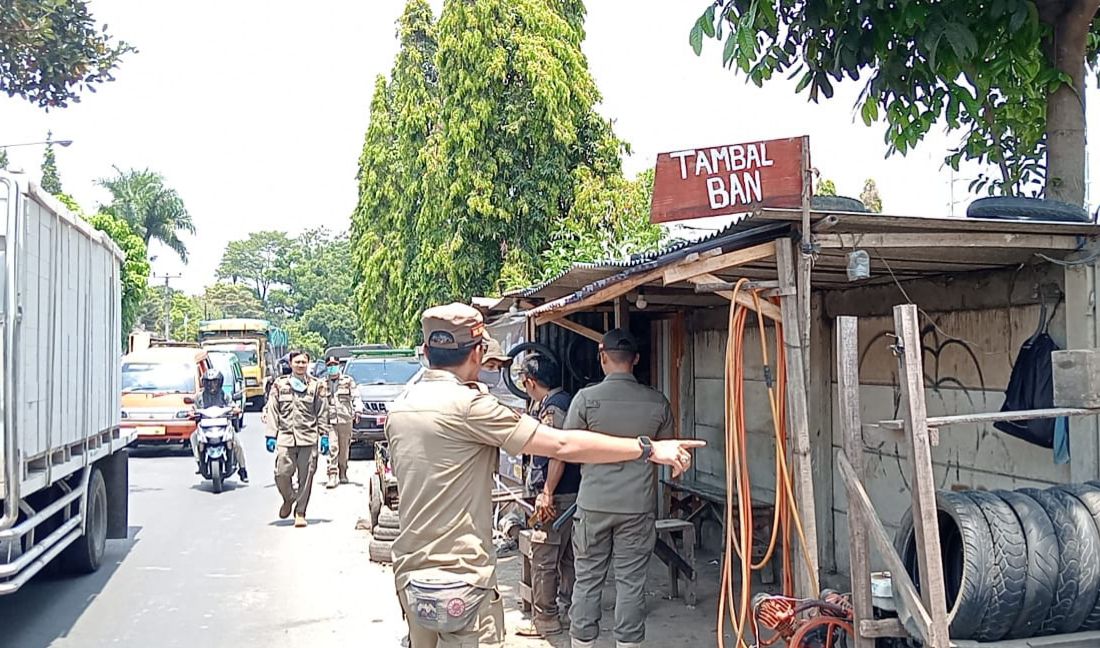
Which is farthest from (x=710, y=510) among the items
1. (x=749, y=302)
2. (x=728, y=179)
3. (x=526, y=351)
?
(x=728, y=179)

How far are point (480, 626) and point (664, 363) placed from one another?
6.52 meters

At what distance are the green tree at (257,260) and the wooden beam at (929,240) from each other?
287ft

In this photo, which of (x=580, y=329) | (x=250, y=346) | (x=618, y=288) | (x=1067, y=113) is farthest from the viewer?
(x=250, y=346)

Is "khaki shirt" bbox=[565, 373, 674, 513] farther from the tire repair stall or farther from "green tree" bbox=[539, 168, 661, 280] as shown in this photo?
"green tree" bbox=[539, 168, 661, 280]

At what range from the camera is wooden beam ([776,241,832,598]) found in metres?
4.67

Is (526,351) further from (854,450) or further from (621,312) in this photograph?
(854,450)

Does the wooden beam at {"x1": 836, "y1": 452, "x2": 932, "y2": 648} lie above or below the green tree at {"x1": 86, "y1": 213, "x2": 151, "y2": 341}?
below

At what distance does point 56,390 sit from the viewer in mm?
6953

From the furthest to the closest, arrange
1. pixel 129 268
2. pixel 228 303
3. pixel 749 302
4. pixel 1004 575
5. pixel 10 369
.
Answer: pixel 228 303
pixel 129 268
pixel 10 369
pixel 749 302
pixel 1004 575

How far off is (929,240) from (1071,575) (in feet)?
5.50

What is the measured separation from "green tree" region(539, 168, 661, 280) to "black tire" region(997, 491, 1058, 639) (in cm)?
1252

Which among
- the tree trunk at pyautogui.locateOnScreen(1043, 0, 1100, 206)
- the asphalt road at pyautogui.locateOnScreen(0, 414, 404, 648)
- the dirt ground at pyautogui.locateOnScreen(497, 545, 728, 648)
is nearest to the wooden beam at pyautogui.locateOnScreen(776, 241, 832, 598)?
the dirt ground at pyautogui.locateOnScreen(497, 545, 728, 648)

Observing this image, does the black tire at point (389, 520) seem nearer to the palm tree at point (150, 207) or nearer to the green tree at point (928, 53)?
the green tree at point (928, 53)

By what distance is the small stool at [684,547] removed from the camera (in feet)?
24.2
